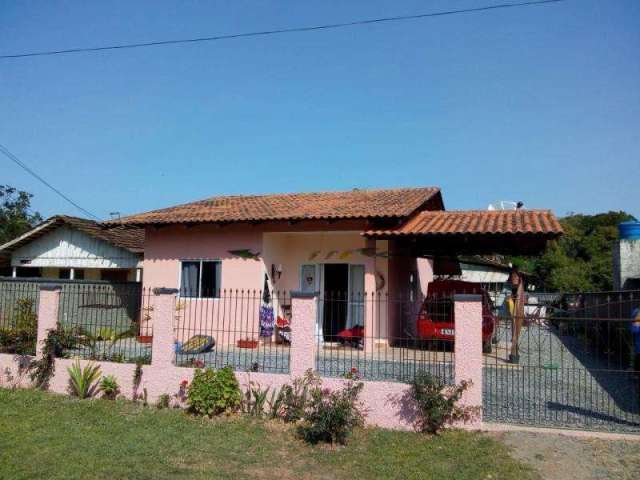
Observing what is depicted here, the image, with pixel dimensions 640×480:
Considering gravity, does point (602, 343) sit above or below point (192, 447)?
above

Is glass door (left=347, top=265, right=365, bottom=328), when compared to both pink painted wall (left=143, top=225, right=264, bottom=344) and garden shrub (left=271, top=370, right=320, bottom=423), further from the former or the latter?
garden shrub (left=271, top=370, right=320, bottom=423)

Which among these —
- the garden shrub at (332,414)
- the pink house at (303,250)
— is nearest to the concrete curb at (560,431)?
the garden shrub at (332,414)

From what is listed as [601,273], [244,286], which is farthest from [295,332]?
[601,273]

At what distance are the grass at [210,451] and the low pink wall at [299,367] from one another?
363mm

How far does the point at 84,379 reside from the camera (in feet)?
27.6

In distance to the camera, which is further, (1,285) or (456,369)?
(1,285)

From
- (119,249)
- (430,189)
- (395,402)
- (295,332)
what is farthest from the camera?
(119,249)

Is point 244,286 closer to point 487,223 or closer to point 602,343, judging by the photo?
point 487,223

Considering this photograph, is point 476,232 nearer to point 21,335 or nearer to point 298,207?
point 298,207

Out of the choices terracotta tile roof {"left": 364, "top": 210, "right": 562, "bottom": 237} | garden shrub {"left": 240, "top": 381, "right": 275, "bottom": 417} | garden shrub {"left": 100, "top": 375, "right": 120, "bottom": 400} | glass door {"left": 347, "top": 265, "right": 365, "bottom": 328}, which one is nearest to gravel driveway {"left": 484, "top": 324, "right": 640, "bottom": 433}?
terracotta tile roof {"left": 364, "top": 210, "right": 562, "bottom": 237}

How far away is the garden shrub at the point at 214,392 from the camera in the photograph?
7426mm

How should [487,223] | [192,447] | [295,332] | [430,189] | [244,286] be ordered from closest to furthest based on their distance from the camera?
[192,447] → [295,332] → [487,223] → [244,286] → [430,189]

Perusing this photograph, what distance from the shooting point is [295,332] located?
7.46 m

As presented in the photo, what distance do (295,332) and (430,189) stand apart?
9.31 metres
